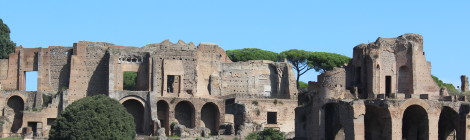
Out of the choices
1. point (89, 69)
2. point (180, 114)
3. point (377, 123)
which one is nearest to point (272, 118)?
point (180, 114)

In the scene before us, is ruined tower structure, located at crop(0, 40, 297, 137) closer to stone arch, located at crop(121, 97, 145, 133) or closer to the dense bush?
stone arch, located at crop(121, 97, 145, 133)

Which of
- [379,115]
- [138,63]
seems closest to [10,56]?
[138,63]

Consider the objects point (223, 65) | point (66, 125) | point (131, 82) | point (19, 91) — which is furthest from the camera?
point (131, 82)

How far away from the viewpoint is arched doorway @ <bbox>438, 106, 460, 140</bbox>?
6825 centimetres

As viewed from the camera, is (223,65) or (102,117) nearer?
(102,117)

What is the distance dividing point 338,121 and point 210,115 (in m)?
11.9

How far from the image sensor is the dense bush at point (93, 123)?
61.2m

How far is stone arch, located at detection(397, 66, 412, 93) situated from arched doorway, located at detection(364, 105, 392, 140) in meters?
6.70

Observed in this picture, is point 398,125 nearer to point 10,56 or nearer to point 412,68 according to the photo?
point 412,68

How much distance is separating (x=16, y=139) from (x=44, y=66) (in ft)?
30.5

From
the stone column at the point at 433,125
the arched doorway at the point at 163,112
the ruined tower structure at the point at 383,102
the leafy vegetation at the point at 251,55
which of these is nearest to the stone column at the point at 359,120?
the ruined tower structure at the point at 383,102

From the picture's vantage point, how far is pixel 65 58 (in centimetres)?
7381

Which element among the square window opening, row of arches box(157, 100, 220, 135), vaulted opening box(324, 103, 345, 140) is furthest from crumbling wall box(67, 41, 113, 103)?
vaulted opening box(324, 103, 345, 140)

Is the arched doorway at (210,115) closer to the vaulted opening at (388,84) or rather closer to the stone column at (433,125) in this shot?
the vaulted opening at (388,84)
